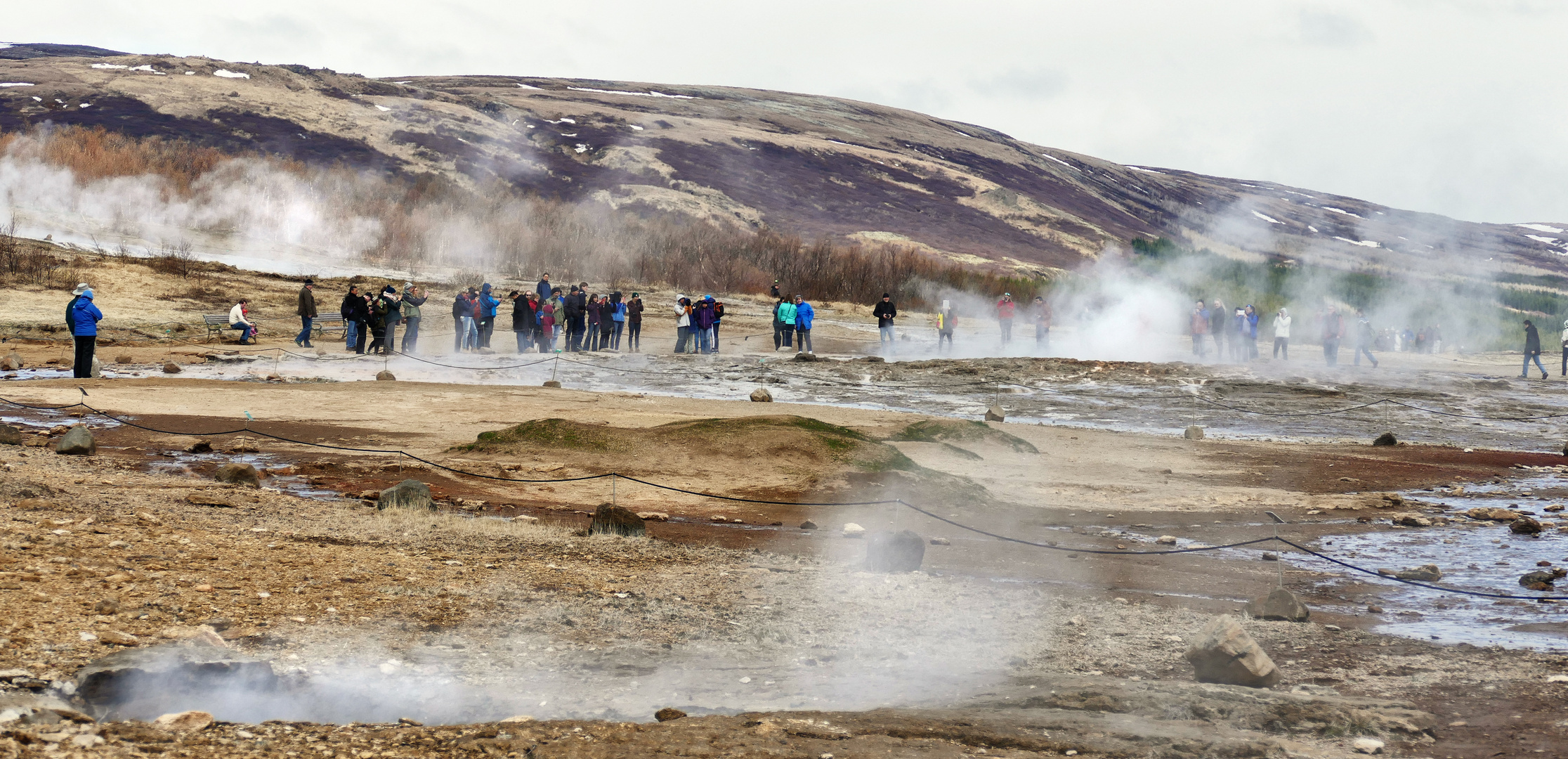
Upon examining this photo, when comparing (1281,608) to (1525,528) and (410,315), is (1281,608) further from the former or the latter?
(410,315)

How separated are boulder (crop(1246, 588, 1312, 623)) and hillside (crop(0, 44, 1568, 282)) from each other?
231 ft

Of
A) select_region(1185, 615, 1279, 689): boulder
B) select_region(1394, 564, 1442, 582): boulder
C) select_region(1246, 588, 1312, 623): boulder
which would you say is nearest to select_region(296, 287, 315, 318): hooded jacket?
select_region(1394, 564, 1442, 582): boulder

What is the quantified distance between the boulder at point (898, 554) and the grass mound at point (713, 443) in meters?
5.16

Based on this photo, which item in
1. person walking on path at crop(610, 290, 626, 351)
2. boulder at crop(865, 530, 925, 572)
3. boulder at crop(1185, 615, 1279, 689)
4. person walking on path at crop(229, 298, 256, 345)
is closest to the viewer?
boulder at crop(1185, 615, 1279, 689)

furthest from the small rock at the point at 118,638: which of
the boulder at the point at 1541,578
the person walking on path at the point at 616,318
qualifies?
the person walking on path at the point at 616,318

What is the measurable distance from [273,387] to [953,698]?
18.2 meters

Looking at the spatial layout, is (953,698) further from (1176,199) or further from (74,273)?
(1176,199)

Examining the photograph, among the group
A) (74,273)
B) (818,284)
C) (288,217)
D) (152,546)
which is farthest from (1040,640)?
(288,217)

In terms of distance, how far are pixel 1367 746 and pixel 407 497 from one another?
344 inches

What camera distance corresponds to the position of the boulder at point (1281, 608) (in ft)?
29.0

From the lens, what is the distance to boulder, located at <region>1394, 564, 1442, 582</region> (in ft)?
34.5

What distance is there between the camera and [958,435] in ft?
58.3

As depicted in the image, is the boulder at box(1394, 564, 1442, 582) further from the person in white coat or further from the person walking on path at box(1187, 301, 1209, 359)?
the person walking on path at box(1187, 301, 1209, 359)

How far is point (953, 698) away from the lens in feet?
22.5
